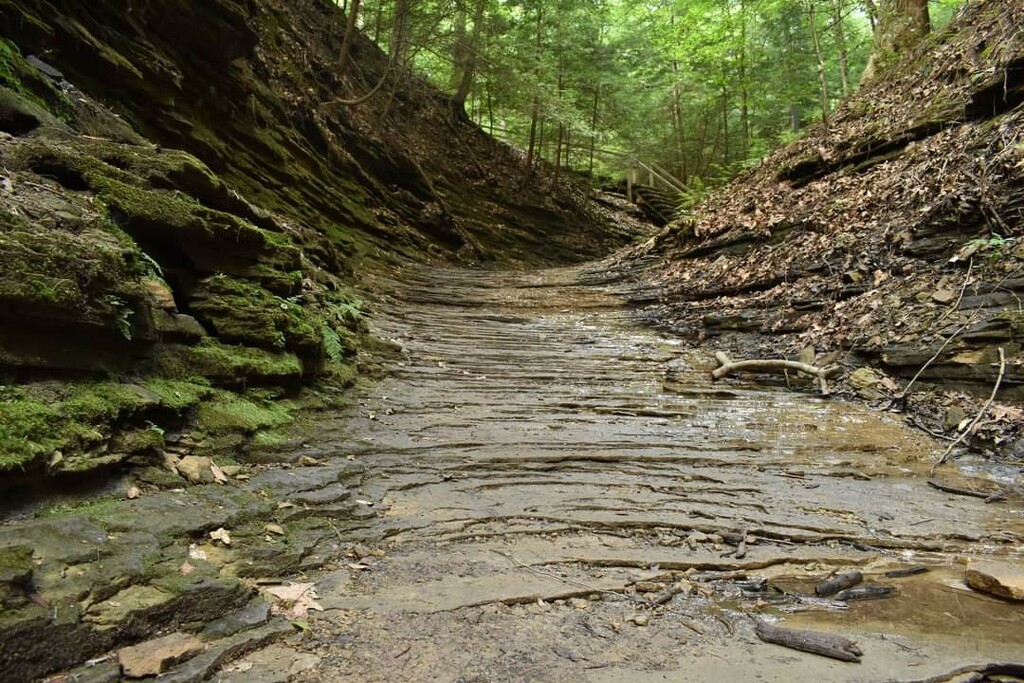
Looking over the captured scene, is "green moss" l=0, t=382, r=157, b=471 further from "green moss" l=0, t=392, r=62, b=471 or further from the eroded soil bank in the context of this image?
the eroded soil bank

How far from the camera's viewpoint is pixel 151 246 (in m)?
4.98

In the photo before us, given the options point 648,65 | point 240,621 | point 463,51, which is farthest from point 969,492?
point 648,65

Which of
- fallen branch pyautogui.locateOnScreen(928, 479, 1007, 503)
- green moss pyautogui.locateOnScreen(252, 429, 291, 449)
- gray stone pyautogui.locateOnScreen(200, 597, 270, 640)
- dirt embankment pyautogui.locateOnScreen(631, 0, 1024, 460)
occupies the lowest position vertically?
gray stone pyautogui.locateOnScreen(200, 597, 270, 640)

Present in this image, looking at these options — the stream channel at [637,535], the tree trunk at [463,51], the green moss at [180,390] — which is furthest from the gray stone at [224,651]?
the tree trunk at [463,51]

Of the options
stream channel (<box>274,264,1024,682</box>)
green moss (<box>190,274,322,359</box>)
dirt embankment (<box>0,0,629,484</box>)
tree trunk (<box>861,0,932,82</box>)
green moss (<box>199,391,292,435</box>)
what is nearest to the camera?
stream channel (<box>274,264,1024,682</box>)

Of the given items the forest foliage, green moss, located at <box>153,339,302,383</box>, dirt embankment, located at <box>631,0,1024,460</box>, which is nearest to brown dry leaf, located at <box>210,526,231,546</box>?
green moss, located at <box>153,339,302,383</box>

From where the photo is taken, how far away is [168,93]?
8.94m

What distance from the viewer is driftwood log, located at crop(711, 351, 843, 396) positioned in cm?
729

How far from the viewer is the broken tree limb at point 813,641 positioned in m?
2.58

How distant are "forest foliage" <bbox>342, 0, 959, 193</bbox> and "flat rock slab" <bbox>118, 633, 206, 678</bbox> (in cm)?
1557

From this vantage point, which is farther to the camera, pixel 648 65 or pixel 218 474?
pixel 648 65

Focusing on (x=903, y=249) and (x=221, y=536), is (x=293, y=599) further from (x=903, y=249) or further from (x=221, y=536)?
(x=903, y=249)

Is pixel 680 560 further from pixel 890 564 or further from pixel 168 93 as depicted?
pixel 168 93

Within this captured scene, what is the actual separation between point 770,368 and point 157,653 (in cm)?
747
